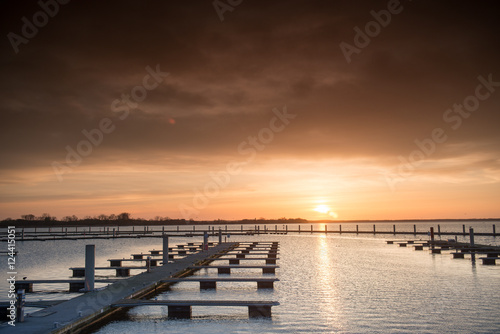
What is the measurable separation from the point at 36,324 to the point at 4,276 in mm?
18150

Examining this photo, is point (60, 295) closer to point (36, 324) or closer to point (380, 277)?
point (36, 324)

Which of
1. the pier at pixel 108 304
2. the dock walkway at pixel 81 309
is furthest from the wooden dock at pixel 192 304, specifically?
the dock walkway at pixel 81 309

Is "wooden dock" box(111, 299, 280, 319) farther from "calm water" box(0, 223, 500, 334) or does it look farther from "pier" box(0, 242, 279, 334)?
"calm water" box(0, 223, 500, 334)

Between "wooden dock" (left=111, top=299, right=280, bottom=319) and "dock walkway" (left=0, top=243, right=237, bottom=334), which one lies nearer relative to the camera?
"dock walkway" (left=0, top=243, right=237, bottom=334)

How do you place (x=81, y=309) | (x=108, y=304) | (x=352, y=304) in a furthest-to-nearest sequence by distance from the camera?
(x=352, y=304)
(x=108, y=304)
(x=81, y=309)

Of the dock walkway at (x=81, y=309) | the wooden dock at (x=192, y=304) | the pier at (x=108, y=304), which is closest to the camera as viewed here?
the dock walkway at (x=81, y=309)

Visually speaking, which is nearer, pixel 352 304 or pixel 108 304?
pixel 108 304

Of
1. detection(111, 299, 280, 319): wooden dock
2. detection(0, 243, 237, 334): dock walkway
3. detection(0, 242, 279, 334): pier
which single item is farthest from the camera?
detection(111, 299, 280, 319): wooden dock

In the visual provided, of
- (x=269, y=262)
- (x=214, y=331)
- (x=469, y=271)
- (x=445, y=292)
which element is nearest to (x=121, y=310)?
(x=214, y=331)

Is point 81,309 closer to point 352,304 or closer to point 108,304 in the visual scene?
point 108,304

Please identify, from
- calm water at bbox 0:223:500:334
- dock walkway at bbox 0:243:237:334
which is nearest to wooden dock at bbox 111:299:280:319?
calm water at bbox 0:223:500:334

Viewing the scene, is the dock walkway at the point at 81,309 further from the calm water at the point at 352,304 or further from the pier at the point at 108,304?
the calm water at the point at 352,304

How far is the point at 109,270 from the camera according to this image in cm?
2859

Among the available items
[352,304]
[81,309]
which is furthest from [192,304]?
[352,304]
